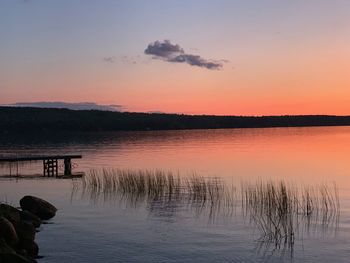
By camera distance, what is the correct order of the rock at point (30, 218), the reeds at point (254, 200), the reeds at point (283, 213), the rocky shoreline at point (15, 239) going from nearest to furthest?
the rocky shoreline at point (15, 239) < the reeds at point (283, 213) < the rock at point (30, 218) < the reeds at point (254, 200)

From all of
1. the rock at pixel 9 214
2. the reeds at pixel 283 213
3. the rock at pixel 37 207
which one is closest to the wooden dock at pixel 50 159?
the rock at pixel 37 207

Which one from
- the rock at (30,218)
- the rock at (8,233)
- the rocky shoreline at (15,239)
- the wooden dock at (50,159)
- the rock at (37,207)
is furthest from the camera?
the wooden dock at (50,159)

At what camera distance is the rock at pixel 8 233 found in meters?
19.1

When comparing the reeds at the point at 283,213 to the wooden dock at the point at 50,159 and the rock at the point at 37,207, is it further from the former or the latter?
the wooden dock at the point at 50,159

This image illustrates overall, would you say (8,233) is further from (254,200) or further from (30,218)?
(254,200)

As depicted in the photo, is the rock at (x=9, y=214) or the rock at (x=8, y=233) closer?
the rock at (x=8, y=233)

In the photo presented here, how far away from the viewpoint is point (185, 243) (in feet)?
74.7

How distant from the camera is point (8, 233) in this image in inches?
760

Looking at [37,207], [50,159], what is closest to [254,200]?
[37,207]

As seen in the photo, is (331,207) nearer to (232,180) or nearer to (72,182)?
(232,180)

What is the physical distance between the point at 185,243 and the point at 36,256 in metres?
6.32

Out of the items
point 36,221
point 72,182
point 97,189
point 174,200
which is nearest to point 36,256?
Answer: point 36,221

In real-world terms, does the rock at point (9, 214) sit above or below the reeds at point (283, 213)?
above

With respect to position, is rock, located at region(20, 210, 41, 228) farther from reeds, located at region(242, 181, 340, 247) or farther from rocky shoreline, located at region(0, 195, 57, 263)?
reeds, located at region(242, 181, 340, 247)
